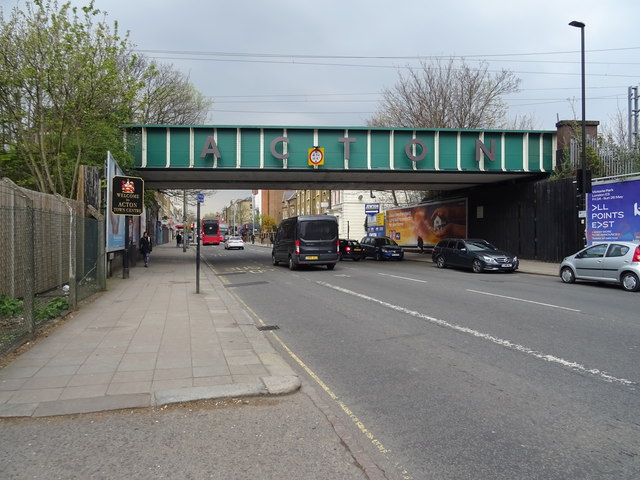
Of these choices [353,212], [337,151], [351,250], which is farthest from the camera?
[353,212]

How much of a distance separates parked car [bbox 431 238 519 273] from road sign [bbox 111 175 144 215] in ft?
44.9

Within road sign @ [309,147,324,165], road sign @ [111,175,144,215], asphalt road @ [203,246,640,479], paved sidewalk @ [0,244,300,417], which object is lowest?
asphalt road @ [203,246,640,479]

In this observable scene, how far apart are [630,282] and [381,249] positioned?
17725 mm

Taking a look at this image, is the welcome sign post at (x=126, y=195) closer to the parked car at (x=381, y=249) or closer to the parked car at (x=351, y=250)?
the parked car at (x=351, y=250)

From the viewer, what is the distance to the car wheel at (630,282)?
13.8m

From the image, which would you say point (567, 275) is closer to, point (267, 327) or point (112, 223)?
point (267, 327)

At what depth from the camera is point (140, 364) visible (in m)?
5.96

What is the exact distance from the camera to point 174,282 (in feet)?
54.0

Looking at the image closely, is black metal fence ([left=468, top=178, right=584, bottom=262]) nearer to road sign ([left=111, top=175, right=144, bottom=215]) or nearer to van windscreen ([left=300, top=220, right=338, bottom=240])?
van windscreen ([left=300, top=220, right=338, bottom=240])

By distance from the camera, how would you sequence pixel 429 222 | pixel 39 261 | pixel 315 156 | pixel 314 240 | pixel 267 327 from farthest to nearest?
pixel 429 222
pixel 315 156
pixel 314 240
pixel 39 261
pixel 267 327

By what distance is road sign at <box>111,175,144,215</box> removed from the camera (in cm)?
1489

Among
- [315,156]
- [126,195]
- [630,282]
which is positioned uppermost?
[315,156]

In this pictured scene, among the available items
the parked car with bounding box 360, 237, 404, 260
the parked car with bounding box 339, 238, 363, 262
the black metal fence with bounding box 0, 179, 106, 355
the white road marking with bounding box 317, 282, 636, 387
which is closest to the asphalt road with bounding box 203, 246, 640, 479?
the white road marking with bounding box 317, 282, 636, 387

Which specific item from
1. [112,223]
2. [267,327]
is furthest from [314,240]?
[267,327]
